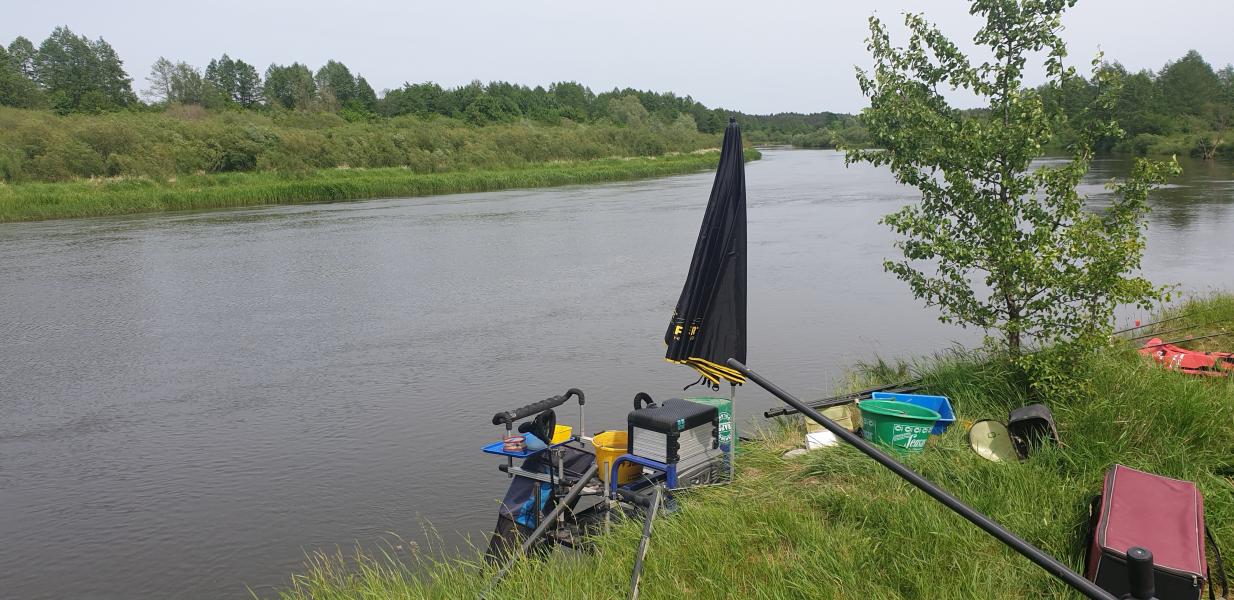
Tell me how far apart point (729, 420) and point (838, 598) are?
66.2 inches

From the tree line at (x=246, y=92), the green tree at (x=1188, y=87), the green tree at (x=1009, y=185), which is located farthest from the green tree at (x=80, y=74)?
the green tree at (x=1188, y=87)

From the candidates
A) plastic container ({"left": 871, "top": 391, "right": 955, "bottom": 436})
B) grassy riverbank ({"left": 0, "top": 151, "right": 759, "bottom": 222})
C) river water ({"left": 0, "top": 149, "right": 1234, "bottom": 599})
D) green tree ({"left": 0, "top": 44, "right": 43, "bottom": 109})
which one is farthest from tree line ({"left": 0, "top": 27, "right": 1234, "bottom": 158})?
plastic container ({"left": 871, "top": 391, "right": 955, "bottom": 436})

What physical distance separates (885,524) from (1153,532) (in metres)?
1.18

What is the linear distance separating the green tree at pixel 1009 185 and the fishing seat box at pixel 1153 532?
7.35 ft

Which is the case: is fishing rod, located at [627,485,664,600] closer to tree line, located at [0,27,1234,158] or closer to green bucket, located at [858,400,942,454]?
green bucket, located at [858,400,942,454]

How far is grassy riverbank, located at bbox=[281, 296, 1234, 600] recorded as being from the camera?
13.4ft

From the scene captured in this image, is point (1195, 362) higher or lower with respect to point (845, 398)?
higher

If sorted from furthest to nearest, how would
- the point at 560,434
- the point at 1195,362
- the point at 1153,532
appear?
the point at 1195,362
the point at 560,434
the point at 1153,532

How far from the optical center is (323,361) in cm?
1170

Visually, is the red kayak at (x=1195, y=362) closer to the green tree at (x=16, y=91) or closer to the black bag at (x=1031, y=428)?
the black bag at (x=1031, y=428)

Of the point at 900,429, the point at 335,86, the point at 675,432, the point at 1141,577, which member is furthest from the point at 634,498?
the point at 335,86

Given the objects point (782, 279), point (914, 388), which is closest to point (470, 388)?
point (914, 388)

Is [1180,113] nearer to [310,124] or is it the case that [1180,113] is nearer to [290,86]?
[310,124]

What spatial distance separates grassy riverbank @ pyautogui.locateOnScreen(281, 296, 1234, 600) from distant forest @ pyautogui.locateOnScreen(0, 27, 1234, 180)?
123 feet
